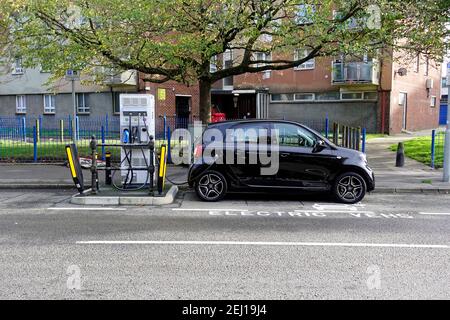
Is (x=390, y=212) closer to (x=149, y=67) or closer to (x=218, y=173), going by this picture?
(x=218, y=173)

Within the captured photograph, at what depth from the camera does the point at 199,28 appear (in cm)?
1234

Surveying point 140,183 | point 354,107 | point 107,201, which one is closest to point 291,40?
point 140,183

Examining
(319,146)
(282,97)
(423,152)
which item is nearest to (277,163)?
(319,146)

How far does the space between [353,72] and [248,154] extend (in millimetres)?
19891

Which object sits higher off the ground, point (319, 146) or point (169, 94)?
point (169, 94)

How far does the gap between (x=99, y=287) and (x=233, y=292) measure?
135 centimetres

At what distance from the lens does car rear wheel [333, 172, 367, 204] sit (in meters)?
9.09

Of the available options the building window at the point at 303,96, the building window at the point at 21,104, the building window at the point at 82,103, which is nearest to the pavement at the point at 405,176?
the building window at the point at 303,96

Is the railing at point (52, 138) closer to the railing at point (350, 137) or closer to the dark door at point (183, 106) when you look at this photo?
the railing at point (350, 137)

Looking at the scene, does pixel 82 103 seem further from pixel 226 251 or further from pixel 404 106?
pixel 226 251

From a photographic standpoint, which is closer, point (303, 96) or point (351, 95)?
point (351, 95)

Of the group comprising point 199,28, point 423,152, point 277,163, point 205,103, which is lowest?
point 423,152

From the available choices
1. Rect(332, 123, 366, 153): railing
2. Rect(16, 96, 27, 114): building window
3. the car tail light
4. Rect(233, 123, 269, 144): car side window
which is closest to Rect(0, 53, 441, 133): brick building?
Rect(16, 96, 27, 114): building window

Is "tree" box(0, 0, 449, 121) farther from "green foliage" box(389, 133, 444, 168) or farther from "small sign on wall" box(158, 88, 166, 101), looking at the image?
"small sign on wall" box(158, 88, 166, 101)
